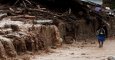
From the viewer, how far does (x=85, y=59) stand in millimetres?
19375

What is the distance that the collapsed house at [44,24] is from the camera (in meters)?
20.4

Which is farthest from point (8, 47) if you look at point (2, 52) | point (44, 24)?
point (44, 24)

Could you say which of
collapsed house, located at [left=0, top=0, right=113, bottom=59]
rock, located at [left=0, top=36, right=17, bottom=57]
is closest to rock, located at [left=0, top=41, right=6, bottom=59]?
collapsed house, located at [left=0, top=0, right=113, bottom=59]

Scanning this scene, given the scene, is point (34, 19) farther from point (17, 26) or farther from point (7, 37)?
point (7, 37)

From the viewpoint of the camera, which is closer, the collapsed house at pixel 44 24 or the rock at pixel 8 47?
the rock at pixel 8 47

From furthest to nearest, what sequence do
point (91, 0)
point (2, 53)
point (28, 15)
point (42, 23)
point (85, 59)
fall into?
point (91, 0)
point (28, 15)
point (42, 23)
point (85, 59)
point (2, 53)

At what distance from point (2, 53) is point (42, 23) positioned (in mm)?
7194

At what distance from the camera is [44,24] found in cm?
2505

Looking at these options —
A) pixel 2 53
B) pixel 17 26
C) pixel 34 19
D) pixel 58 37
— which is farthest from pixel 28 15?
pixel 2 53

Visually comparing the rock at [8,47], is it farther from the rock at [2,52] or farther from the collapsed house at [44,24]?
the rock at [2,52]

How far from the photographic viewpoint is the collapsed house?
20367mm

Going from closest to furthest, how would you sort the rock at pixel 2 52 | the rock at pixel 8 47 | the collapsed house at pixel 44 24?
the rock at pixel 2 52 → the rock at pixel 8 47 → the collapsed house at pixel 44 24

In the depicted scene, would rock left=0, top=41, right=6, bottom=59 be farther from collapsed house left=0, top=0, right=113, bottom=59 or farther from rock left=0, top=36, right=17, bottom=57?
rock left=0, top=36, right=17, bottom=57

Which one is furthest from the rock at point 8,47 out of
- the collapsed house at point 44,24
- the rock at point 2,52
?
the rock at point 2,52
